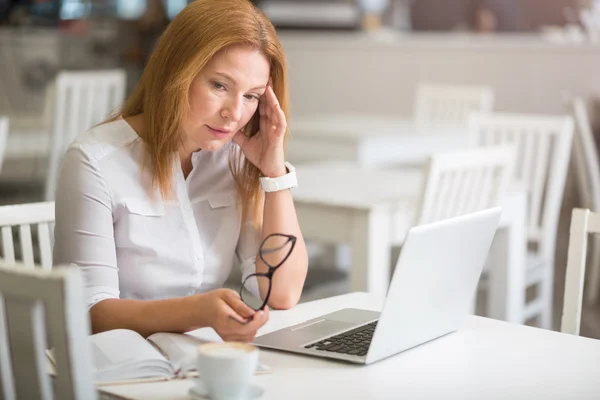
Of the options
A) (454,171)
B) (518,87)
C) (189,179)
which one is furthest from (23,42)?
(189,179)

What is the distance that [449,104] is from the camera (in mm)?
4457

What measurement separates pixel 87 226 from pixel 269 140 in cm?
36

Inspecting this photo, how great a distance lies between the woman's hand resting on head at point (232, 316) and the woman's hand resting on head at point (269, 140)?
15.6 inches

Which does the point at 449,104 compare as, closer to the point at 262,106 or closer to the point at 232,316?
the point at 262,106

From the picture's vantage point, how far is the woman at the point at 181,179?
132cm

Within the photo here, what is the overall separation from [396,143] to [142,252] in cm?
224

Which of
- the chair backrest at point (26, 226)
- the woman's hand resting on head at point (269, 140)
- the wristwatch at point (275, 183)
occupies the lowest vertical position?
the chair backrest at point (26, 226)

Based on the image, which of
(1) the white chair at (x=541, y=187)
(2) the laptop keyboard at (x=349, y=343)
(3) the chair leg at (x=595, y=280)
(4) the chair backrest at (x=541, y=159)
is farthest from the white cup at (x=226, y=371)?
(3) the chair leg at (x=595, y=280)

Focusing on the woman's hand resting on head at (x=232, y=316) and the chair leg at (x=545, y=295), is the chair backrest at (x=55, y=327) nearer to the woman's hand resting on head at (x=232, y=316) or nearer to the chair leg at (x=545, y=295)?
the woman's hand resting on head at (x=232, y=316)

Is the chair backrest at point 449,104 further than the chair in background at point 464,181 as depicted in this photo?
Yes

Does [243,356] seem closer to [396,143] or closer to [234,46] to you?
[234,46]

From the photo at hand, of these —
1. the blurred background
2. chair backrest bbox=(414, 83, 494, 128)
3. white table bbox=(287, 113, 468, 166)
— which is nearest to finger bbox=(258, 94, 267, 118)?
white table bbox=(287, 113, 468, 166)

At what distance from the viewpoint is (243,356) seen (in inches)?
37.4

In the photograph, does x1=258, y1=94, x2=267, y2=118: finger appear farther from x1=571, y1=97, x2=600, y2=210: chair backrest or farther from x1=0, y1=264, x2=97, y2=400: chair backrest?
x1=571, y1=97, x2=600, y2=210: chair backrest
